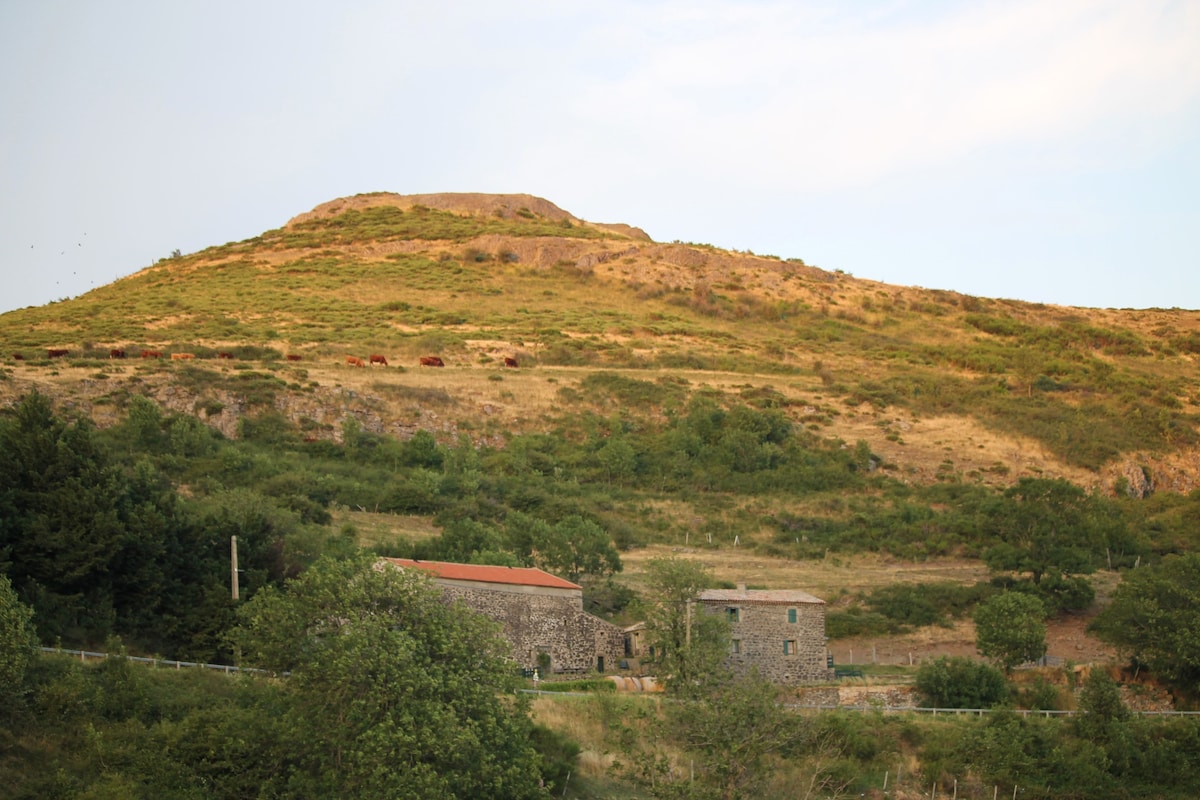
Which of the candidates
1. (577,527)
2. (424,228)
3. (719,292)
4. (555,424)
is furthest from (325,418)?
(424,228)

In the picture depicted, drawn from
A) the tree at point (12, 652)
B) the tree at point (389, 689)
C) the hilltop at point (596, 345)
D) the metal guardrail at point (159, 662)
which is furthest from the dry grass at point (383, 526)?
the tree at point (12, 652)

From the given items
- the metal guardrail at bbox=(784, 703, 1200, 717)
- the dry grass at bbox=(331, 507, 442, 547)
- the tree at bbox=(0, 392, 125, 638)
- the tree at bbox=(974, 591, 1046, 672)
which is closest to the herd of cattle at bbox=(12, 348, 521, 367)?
the dry grass at bbox=(331, 507, 442, 547)

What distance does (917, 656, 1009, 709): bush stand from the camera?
3534 centimetres

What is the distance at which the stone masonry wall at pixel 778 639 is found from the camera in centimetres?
3753

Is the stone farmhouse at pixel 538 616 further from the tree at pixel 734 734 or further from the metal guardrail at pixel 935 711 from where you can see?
the tree at pixel 734 734

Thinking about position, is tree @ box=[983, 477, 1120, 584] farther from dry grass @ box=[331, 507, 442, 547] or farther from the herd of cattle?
the herd of cattle

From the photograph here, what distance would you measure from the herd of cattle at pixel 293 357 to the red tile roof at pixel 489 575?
43.3 m

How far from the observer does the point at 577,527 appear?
154ft

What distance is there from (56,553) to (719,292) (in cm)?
8433

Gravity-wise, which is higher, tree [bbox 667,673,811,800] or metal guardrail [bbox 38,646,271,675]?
metal guardrail [bbox 38,646,271,675]

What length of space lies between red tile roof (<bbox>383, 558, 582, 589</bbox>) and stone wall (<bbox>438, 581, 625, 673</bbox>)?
173 mm

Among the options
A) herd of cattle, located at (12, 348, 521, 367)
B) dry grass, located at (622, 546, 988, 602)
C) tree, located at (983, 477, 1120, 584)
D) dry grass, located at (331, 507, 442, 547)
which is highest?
herd of cattle, located at (12, 348, 521, 367)

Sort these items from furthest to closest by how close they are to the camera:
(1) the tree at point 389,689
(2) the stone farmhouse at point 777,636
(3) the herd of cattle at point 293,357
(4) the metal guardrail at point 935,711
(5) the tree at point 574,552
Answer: (3) the herd of cattle at point 293,357, (5) the tree at point 574,552, (2) the stone farmhouse at point 777,636, (4) the metal guardrail at point 935,711, (1) the tree at point 389,689

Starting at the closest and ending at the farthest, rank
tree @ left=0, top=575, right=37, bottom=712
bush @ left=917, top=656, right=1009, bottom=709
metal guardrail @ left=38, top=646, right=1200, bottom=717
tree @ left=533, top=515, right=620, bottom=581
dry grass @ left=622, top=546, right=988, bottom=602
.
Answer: tree @ left=0, top=575, right=37, bottom=712 → metal guardrail @ left=38, top=646, right=1200, bottom=717 → bush @ left=917, top=656, right=1009, bottom=709 → tree @ left=533, top=515, right=620, bottom=581 → dry grass @ left=622, top=546, right=988, bottom=602
